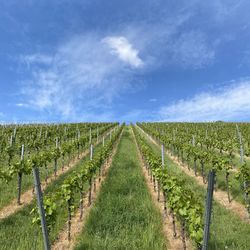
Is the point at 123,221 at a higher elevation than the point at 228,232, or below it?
higher

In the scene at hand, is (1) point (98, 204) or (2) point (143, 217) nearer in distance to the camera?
(2) point (143, 217)

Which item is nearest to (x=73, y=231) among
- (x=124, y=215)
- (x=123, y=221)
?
(x=123, y=221)

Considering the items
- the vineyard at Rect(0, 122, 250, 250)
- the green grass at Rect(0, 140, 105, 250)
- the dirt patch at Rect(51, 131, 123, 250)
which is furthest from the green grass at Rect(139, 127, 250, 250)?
the green grass at Rect(0, 140, 105, 250)

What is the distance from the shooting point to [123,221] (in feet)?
26.6

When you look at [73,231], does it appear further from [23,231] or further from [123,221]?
[123,221]

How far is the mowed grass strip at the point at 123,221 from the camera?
6.71 m

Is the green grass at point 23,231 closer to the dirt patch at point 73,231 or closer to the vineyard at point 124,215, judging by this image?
the vineyard at point 124,215

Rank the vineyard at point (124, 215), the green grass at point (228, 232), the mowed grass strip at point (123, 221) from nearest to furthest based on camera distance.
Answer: the vineyard at point (124, 215) → the green grass at point (228, 232) → the mowed grass strip at point (123, 221)

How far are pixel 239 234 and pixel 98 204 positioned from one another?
4684mm

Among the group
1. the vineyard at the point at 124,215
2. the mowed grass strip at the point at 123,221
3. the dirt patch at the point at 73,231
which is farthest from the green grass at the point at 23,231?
the mowed grass strip at the point at 123,221

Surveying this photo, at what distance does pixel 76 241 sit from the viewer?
6.96 metres

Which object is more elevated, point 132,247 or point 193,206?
point 193,206

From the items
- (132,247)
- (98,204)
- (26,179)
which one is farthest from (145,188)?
(26,179)

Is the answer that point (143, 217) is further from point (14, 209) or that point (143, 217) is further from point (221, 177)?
point (221, 177)
